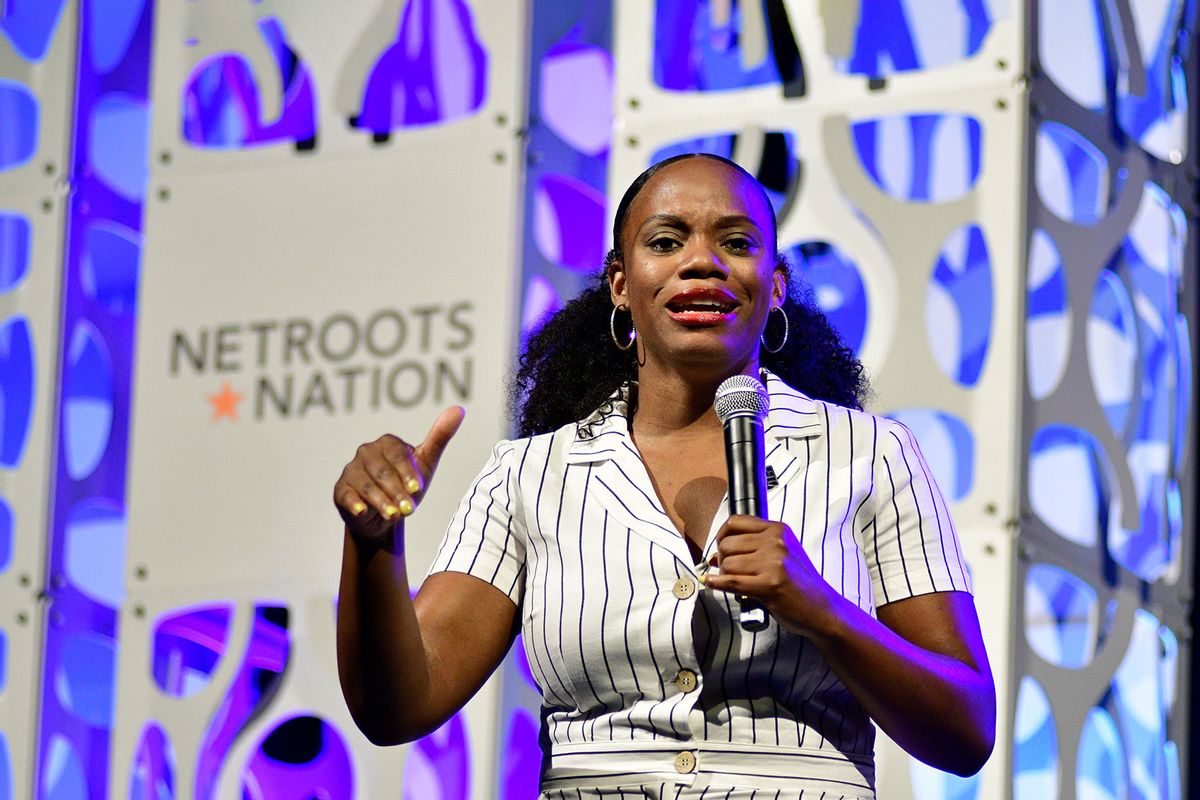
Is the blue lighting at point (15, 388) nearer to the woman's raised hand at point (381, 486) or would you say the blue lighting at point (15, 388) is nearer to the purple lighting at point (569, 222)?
the purple lighting at point (569, 222)

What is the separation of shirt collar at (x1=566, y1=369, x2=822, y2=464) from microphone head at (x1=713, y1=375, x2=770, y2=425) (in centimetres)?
10

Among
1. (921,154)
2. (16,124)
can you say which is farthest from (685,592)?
(16,124)

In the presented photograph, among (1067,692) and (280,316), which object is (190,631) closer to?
(280,316)

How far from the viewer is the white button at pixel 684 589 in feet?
7.13

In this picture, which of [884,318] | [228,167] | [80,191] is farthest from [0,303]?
[884,318]

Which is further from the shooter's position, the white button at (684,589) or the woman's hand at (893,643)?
the white button at (684,589)

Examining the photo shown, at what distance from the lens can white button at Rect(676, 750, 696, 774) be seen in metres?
2.12

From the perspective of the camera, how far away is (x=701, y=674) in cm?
215

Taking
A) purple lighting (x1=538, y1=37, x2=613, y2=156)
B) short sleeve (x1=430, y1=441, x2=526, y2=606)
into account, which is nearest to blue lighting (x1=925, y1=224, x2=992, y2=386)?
purple lighting (x1=538, y1=37, x2=613, y2=156)

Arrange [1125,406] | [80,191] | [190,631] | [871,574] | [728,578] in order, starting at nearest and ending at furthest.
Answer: [728,578] → [871,574] → [1125,406] → [190,631] → [80,191]

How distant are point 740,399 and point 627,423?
0.35 meters

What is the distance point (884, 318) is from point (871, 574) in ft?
4.53

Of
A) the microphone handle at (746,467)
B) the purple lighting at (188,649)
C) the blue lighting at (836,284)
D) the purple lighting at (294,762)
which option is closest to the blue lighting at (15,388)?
the purple lighting at (188,649)

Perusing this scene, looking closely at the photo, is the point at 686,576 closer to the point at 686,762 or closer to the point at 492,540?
the point at 686,762
